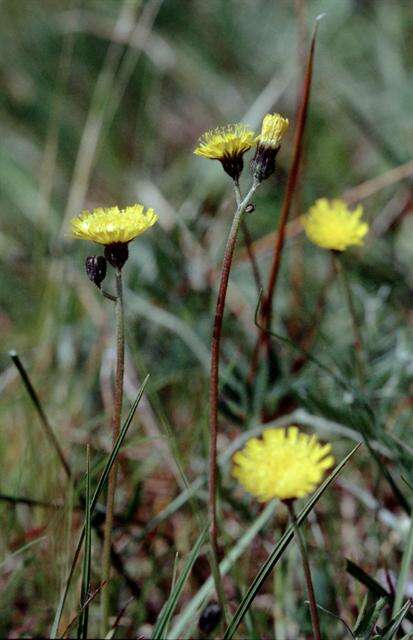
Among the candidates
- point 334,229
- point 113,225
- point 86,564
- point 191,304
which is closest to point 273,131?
point 113,225

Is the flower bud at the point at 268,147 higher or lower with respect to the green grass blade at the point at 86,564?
higher

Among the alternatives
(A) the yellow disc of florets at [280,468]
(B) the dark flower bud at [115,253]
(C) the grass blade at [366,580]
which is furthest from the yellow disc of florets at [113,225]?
(C) the grass blade at [366,580]

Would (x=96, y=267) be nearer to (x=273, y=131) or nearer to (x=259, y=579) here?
(x=273, y=131)

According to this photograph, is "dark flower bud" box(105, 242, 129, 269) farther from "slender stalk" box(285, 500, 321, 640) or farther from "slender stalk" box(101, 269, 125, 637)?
"slender stalk" box(285, 500, 321, 640)

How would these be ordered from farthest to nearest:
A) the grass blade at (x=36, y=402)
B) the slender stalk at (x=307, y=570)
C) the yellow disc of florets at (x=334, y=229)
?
the yellow disc of florets at (x=334, y=229) < the grass blade at (x=36, y=402) < the slender stalk at (x=307, y=570)

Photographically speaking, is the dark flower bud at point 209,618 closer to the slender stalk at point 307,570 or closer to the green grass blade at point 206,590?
the green grass blade at point 206,590

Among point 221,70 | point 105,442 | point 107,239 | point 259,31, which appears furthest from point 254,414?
point 259,31

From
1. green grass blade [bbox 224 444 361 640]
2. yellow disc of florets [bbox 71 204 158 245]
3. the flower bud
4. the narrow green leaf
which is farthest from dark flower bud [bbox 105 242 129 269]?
the narrow green leaf

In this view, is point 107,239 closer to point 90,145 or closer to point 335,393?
point 335,393
